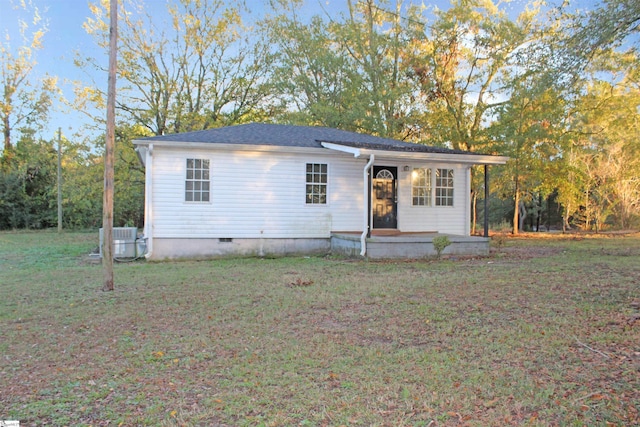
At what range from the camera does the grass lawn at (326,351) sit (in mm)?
2967

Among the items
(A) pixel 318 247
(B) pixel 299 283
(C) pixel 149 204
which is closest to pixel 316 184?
(A) pixel 318 247

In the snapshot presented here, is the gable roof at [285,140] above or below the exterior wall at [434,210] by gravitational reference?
above

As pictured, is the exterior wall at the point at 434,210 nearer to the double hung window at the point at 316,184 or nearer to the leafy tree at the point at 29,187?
the double hung window at the point at 316,184

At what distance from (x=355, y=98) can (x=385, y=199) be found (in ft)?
30.0

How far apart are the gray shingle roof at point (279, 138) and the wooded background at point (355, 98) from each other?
594 centimetres

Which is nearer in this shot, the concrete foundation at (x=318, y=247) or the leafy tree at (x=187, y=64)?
the concrete foundation at (x=318, y=247)

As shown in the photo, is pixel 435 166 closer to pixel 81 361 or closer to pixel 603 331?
pixel 603 331

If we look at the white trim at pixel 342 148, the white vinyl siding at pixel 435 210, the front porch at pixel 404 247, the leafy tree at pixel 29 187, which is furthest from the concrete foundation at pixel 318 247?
the leafy tree at pixel 29 187

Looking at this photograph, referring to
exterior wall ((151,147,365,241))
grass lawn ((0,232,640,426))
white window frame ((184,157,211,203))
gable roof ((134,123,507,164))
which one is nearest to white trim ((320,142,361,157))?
gable roof ((134,123,507,164))

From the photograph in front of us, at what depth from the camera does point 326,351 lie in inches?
163

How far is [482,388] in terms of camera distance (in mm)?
3252

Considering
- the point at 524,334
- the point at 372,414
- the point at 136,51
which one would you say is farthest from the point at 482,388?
the point at 136,51

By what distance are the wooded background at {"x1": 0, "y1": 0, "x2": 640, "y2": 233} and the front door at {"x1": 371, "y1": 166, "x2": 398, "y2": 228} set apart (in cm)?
708

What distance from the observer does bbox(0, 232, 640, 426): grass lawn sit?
9.73ft
